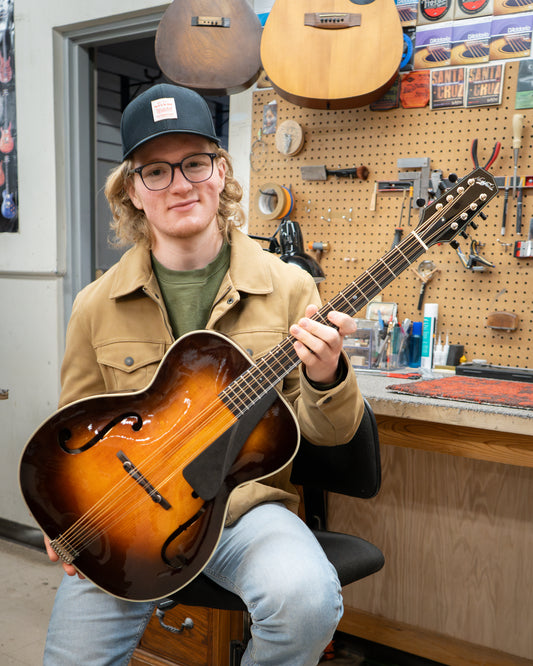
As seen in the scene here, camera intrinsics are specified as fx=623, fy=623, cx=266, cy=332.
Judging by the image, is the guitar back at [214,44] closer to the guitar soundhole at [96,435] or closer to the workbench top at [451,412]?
the workbench top at [451,412]

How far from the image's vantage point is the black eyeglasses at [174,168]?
4.60 feet

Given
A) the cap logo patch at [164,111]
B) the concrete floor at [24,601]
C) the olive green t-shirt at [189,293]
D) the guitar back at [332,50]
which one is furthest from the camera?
the concrete floor at [24,601]

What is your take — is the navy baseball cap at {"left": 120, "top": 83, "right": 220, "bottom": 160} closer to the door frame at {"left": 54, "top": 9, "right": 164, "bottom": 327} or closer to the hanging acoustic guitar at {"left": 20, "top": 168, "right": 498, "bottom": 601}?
the hanging acoustic guitar at {"left": 20, "top": 168, "right": 498, "bottom": 601}

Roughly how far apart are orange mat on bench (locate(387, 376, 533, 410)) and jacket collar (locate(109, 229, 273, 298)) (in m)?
0.48

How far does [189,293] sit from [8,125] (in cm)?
196

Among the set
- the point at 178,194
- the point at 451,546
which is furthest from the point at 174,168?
the point at 451,546

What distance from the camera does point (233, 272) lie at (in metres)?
1.45

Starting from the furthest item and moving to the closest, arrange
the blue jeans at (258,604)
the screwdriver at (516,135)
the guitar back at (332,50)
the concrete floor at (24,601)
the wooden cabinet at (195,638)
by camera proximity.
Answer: the concrete floor at (24,601) < the guitar back at (332,50) < the screwdriver at (516,135) < the wooden cabinet at (195,638) < the blue jeans at (258,604)

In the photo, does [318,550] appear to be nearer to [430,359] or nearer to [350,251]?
[430,359]

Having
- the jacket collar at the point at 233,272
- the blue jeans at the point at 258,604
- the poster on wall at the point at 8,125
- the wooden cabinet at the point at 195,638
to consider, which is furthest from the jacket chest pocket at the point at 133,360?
the poster on wall at the point at 8,125

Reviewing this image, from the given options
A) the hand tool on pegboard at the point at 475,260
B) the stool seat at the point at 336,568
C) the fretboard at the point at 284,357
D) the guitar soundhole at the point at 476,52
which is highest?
the guitar soundhole at the point at 476,52

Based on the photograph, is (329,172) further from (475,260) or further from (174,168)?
(174,168)

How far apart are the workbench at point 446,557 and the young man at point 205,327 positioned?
48 cm

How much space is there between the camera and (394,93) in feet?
6.76
